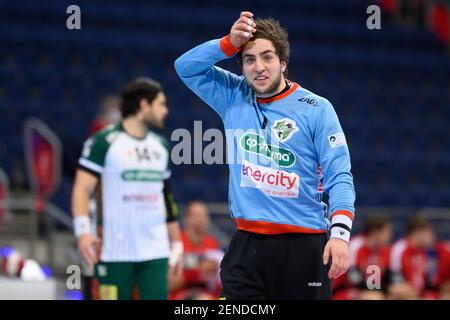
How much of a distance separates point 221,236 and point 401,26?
7306 mm

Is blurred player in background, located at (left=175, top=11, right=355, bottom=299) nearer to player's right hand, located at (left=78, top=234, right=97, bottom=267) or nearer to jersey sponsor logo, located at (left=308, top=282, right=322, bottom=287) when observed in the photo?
jersey sponsor logo, located at (left=308, top=282, right=322, bottom=287)

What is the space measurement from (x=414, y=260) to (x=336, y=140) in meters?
5.52

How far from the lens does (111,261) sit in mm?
6141

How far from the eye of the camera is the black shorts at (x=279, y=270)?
418 cm

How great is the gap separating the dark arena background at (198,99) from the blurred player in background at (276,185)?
470 cm

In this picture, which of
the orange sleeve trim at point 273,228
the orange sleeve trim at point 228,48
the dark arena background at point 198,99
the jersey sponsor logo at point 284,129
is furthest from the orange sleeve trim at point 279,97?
the dark arena background at point 198,99

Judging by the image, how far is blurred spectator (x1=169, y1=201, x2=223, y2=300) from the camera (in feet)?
24.6

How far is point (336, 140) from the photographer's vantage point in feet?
13.4

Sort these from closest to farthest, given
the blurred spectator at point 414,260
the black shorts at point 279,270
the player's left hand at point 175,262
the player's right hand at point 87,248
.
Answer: the black shorts at point 279,270 → the player's right hand at point 87,248 → the player's left hand at point 175,262 → the blurred spectator at point 414,260

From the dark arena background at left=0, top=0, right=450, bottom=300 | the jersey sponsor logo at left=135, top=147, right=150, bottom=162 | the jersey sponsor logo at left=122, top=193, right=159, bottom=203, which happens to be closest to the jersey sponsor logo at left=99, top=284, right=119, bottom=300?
the jersey sponsor logo at left=122, top=193, right=159, bottom=203

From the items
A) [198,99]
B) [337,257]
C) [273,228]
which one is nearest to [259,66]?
[273,228]

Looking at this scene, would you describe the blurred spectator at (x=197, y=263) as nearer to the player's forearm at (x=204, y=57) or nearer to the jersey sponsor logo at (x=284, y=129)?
the player's forearm at (x=204, y=57)
